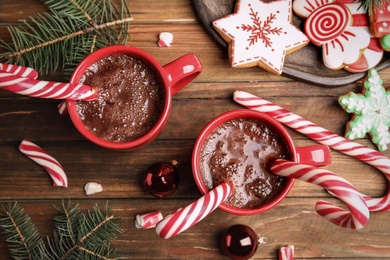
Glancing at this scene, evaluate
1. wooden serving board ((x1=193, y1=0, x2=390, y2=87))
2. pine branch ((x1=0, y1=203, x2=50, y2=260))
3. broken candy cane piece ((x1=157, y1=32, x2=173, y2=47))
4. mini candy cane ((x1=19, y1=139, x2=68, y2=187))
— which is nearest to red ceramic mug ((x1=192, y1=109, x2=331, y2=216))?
wooden serving board ((x1=193, y1=0, x2=390, y2=87))

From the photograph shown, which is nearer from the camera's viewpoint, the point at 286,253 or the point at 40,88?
the point at 40,88

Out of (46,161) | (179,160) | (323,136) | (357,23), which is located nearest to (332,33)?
(357,23)

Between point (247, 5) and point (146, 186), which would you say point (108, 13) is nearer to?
point (247, 5)

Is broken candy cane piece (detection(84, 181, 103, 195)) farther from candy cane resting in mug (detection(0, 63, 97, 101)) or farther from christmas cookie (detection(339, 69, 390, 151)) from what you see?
christmas cookie (detection(339, 69, 390, 151))

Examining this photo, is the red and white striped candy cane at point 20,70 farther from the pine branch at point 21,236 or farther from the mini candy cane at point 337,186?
the mini candy cane at point 337,186

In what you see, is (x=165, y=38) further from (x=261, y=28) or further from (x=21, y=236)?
(x=21, y=236)

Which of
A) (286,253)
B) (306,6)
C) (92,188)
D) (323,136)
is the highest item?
(306,6)
